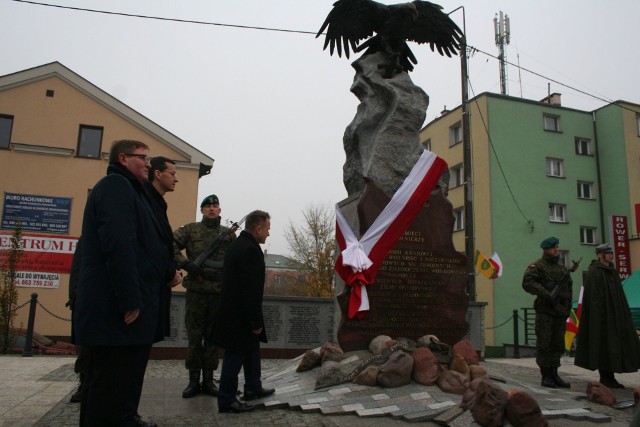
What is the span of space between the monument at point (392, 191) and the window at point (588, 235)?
19.5m

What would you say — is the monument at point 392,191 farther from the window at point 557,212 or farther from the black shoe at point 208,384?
the window at point 557,212

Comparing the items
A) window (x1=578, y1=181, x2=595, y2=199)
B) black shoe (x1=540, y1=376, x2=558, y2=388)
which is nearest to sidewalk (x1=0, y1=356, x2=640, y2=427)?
black shoe (x1=540, y1=376, x2=558, y2=388)

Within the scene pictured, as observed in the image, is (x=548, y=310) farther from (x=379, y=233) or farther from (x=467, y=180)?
(x=467, y=180)

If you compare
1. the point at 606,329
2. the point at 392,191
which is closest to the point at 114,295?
the point at 392,191

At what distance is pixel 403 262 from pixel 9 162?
50.5ft

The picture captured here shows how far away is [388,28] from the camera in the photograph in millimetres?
6578

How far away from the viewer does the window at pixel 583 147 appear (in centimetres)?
2444

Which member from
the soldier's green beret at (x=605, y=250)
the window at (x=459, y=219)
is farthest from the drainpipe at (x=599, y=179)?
the soldier's green beret at (x=605, y=250)

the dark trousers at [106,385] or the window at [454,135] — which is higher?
the window at [454,135]

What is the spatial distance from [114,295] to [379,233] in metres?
3.29

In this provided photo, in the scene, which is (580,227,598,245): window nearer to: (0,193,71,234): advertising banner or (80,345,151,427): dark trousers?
(0,193,71,234): advertising banner

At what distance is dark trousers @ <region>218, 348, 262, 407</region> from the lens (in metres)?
4.34

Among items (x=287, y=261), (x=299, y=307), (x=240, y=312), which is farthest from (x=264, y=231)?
(x=287, y=261)

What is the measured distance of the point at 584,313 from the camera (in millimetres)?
6484
